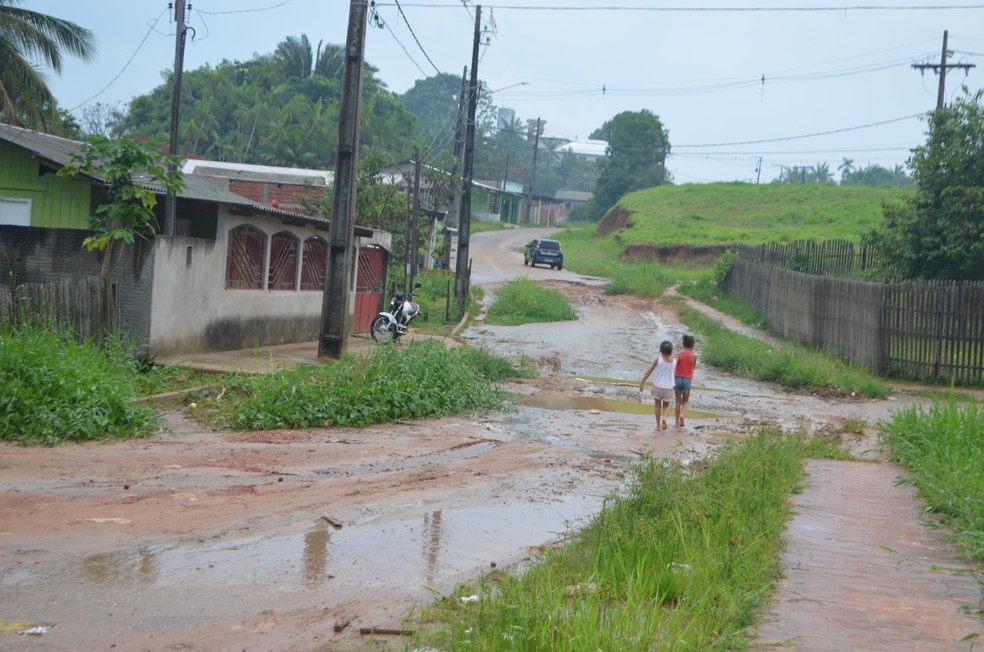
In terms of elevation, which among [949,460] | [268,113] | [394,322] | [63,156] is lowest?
[949,460]

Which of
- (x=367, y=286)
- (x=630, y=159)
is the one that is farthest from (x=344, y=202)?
(x=630, y=159)

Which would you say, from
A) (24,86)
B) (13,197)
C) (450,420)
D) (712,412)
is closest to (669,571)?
(450,420)

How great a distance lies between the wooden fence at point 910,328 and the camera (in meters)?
19.1

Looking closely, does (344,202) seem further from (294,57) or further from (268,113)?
(294,57)

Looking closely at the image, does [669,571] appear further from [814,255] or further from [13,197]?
[814,255]

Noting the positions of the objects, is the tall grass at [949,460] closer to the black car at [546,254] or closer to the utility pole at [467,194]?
the utility pole at [467,194]

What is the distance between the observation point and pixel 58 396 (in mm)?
10875

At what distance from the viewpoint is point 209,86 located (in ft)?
216

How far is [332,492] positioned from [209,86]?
2431 inches

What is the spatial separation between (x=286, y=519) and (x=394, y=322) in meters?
14.2

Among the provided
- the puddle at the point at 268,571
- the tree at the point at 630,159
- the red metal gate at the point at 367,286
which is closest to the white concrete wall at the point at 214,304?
the red metal gate at the point at 367,286

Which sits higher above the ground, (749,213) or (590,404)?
(749,213)

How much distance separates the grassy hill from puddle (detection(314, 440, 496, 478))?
41457 mm

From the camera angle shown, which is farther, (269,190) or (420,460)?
(269,190)
